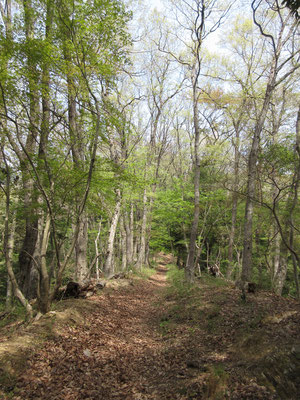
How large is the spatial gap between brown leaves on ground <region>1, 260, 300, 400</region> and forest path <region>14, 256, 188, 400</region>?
14mm

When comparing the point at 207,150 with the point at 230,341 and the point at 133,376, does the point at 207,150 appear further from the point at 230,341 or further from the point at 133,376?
the point at 133,376

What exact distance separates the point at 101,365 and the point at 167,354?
148 cm

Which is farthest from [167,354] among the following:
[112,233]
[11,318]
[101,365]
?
[112,233]

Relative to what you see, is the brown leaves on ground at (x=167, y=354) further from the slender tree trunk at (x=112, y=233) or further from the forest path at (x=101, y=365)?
the slender tree trunk at (x=112, y=233)

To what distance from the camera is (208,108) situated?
19.4 meters

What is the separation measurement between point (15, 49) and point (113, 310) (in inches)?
311

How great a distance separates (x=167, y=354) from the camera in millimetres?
4977

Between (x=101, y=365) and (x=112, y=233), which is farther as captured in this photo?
(x=112, y=233)

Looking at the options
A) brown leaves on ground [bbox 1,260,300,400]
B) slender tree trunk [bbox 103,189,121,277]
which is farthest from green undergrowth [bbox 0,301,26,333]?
slender tree trunk [bbox 103,189,121,277]

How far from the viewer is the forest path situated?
349 centimetres

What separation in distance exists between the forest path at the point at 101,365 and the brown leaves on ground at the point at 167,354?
1 centimetres

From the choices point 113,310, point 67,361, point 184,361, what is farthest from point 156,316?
point 67,361

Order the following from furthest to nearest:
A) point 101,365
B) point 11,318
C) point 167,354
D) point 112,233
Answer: point 112,233
point 11,318
point 167,354
point 101,365

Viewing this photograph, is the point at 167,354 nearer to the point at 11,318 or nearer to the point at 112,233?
the point at 11,318
